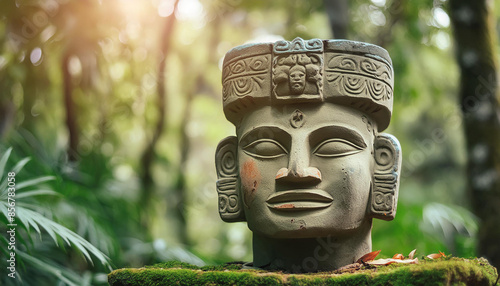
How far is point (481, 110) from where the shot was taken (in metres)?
Result: 4.20

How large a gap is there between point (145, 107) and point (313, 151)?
485 cm

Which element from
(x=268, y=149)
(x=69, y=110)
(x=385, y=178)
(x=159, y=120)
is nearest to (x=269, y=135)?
(x=268, y=149)

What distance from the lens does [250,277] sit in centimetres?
262

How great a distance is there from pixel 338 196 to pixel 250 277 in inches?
31.7

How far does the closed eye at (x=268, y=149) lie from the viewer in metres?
3.22

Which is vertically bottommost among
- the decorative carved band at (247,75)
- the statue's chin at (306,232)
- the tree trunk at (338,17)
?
the statue's chin at (306,232)

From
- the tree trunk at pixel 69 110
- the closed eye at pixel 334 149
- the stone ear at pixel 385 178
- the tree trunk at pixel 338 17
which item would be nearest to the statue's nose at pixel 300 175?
the closed eye at pixel 334 149

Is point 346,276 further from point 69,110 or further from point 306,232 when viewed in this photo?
point 69,110

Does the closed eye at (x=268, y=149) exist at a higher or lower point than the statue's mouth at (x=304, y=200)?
higher

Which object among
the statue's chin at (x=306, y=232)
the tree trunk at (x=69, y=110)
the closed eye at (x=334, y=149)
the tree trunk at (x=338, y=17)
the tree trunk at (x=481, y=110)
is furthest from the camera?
the tree trunk at (x=69, y=110)

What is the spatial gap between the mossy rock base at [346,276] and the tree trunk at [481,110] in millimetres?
1129

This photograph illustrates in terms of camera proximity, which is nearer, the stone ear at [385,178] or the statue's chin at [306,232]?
the statue's chin at [306,232]

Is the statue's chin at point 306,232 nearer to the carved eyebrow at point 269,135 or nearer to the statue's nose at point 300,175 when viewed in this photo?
the statue's nose at point 300,175

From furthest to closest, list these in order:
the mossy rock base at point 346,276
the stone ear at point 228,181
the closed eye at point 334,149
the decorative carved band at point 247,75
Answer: the stone ear at point 228,181
the decorative carved band at point 247,75
the closed eye at point 334,149
the mossy rock base at point 346,276
